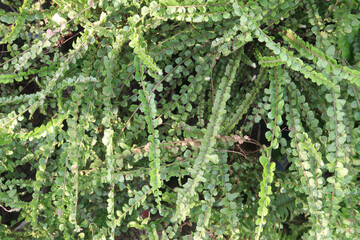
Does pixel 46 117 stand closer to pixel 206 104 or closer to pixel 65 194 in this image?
pixel 65 194

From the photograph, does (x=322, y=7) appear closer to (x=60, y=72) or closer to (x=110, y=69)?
(x=110, y=69)

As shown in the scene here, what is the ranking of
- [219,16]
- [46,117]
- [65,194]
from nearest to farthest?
[219,16]
[65,194]
[46,117]

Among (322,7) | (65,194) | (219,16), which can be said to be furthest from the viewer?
(322,7)

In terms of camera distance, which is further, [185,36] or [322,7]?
[322,7]

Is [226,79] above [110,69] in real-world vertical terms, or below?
below

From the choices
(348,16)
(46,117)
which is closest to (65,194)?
(46,117)

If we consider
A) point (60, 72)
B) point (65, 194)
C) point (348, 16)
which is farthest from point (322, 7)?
point (65, 194)

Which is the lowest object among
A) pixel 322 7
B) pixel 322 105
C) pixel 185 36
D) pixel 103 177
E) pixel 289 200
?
pixel 289 200

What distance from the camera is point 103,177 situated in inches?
37.4

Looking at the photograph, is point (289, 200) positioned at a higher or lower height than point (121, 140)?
lower

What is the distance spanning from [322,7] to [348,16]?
0.68ft

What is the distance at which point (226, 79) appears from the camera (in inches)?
38.3

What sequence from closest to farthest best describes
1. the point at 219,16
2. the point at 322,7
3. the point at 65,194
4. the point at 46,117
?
the point at 219,16, the point at 65,194, the point at 322,7, the point at 46,117

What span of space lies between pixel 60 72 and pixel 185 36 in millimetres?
393
